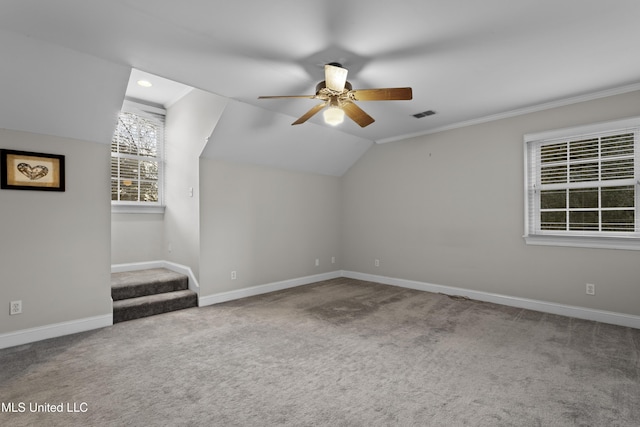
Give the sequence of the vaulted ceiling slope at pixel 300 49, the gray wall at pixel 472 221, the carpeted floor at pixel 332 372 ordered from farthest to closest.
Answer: the gray wall at pixel 472 221 < the vaulted ceiling slope at pixel 300 49 < the carpeted floor at pixel 332 372

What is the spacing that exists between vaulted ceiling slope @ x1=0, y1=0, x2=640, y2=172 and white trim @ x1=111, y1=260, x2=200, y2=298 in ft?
6.88

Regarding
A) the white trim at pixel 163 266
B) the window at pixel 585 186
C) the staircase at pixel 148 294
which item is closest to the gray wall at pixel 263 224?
the white trim at pixel 163 266

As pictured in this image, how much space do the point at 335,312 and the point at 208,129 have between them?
288cm

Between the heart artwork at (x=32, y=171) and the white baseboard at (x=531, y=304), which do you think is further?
the white baseboard at (x=531, y=304)

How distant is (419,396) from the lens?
2156 millimetres

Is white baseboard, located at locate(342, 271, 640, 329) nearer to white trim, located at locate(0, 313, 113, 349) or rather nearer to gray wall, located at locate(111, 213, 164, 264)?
gray wall, located at locate(111, 213, 164, 264)

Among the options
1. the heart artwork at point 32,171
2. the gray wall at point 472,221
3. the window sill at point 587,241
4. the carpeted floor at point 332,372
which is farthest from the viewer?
the gray wall at point 472,221

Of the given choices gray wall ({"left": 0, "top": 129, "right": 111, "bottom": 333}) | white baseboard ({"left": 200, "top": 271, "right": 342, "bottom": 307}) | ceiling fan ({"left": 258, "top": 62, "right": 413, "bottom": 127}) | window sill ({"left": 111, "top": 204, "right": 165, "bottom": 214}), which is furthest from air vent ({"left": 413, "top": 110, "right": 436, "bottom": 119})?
window sill ({"left": 111, "top": 204, "right": 165, "bottom": 214})

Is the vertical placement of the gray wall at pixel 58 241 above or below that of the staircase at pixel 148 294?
above

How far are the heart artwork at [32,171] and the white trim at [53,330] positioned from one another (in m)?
1.47

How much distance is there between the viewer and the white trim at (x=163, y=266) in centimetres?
431

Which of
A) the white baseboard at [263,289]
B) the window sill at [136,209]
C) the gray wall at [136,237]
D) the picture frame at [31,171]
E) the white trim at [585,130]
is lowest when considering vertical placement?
the white baseboard at [263,289]

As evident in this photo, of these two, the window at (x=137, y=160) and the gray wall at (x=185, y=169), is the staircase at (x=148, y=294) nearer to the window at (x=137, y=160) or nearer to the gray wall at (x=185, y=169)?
the gray wall at (x=185, y=169)

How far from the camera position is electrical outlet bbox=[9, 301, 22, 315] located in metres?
2.93
